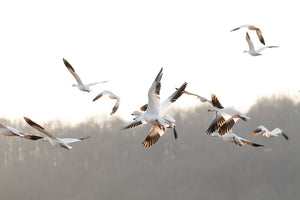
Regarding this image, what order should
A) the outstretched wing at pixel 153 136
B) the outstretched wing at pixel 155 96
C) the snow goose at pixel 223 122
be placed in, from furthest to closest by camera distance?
the outstretched wing at pixel 153 136 < the snow goose at pixel 223 122 < the outstretched wing at pixel 155 96

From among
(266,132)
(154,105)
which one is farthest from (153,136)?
(266,132)

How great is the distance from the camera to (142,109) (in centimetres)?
2205

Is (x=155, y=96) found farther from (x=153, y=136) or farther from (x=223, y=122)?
(x=223, y=122)

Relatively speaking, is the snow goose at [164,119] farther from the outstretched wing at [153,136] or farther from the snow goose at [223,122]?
the snow goose at [223,122]

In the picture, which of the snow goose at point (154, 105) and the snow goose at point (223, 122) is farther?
the snow goose at point (223, 122)

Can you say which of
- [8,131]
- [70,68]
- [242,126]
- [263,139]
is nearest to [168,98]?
[8,131]

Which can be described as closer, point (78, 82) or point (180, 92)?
point (180, 92)

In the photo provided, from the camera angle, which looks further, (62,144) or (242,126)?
(242,126)

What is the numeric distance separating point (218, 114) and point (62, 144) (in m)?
4.91

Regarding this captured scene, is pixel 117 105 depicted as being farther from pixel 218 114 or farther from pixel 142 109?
pixel 218 114

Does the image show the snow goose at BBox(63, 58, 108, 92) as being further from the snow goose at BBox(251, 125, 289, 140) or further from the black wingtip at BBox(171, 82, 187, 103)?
the snow goose at BBox(251, 125, 289, 140)

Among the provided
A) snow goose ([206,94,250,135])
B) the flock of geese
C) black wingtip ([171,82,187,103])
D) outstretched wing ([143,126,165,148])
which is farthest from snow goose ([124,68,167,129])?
snow goose ([206,94,250,135])

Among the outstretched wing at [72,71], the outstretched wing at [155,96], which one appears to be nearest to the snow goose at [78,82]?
the outstretched wing at [72,71]

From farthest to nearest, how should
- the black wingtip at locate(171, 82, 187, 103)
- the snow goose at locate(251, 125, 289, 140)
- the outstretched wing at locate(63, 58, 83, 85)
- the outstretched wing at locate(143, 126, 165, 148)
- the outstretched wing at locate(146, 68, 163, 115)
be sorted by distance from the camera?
1. the snow goose at locate(251, 125, 289, 140)
2. the outstretched wing at locate(63, 58, 83, 85)
3. the outstretched wing at locate(143, 126, 165, 148)
4. the black wingtip at locate(171, 82, 187, 103)
5. the outstretched wing at locate(146, 68, 163, 115)
